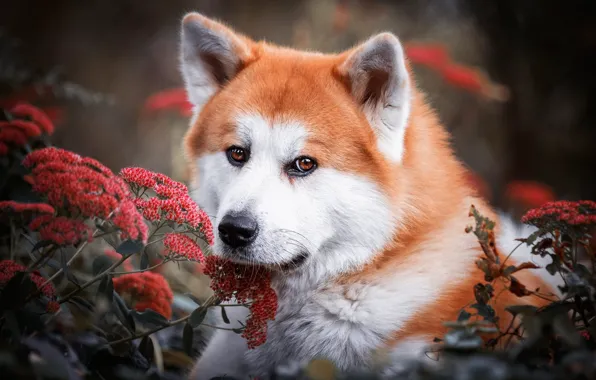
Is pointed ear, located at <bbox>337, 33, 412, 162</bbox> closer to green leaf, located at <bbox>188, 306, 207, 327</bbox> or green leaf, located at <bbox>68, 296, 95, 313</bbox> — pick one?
green leaf, located at <bbox>188, 306, 207, 327</bbox>

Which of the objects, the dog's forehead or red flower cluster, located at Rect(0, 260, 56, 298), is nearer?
red flower cluster, located at Rect(0, 260, 56, 298)

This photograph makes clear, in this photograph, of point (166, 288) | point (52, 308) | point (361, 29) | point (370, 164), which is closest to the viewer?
point (52, 308)

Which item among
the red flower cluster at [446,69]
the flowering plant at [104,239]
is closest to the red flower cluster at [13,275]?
the flowering plant at [104,239]

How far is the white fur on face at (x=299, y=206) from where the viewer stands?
238cm

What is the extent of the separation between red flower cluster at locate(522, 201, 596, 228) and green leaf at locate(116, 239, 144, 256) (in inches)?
52.6

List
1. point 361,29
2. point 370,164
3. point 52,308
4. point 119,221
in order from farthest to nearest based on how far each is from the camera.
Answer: point 361,29 → point 370,164 → point 52,308 → point 119,221

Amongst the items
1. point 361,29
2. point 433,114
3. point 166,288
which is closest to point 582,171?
point 361,29

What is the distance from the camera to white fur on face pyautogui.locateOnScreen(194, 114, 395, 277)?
2383 mm

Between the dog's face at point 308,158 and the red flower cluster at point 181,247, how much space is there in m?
0.21

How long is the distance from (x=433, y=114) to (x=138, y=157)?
504cm

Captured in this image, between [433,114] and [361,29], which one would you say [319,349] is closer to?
[433,114]

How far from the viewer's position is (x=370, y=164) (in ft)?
8.48

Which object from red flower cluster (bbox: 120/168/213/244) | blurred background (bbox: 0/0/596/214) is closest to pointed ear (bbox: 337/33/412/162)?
red flower cluster (bbox: 120/168/213/244)

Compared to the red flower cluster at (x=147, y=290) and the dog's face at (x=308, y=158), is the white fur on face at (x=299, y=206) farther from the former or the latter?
the red flower cluster at (x=147, y=290)
